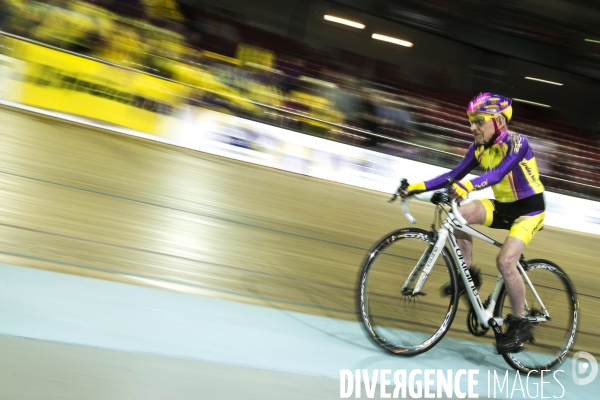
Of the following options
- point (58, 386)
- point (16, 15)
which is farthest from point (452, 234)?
point (16, 15)

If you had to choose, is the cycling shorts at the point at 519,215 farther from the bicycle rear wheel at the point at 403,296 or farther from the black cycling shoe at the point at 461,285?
the bicycle rear wheel at the point at 403,296

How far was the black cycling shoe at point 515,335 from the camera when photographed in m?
3.19

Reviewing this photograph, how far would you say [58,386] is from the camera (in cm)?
205

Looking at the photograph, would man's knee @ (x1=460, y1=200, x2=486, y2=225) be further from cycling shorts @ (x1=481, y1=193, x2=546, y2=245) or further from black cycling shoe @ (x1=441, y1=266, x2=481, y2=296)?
black cycling shoe @ (x1=441, y1=266, x2=481, y2=296)

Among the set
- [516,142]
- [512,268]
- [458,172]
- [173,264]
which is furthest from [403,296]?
[173,264]

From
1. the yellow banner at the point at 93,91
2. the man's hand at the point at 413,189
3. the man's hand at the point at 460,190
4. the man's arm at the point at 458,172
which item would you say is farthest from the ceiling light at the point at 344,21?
the man's hand at the point at 460,190

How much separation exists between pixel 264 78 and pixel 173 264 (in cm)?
784

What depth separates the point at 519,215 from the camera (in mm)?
3275

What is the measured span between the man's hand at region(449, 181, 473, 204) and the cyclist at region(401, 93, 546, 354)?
96 millimetres

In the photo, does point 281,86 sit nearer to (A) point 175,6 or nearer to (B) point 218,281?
(A) point 175,6

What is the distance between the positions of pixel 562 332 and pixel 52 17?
9333 mm

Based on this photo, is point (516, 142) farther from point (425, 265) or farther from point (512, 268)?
point (425, 265)

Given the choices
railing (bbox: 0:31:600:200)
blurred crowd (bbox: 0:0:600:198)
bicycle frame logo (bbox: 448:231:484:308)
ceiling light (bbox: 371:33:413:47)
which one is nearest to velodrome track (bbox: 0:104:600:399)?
bicycle frame logo (bbox: 448:231:484:308)

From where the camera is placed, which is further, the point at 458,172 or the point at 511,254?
the point at 458,172
